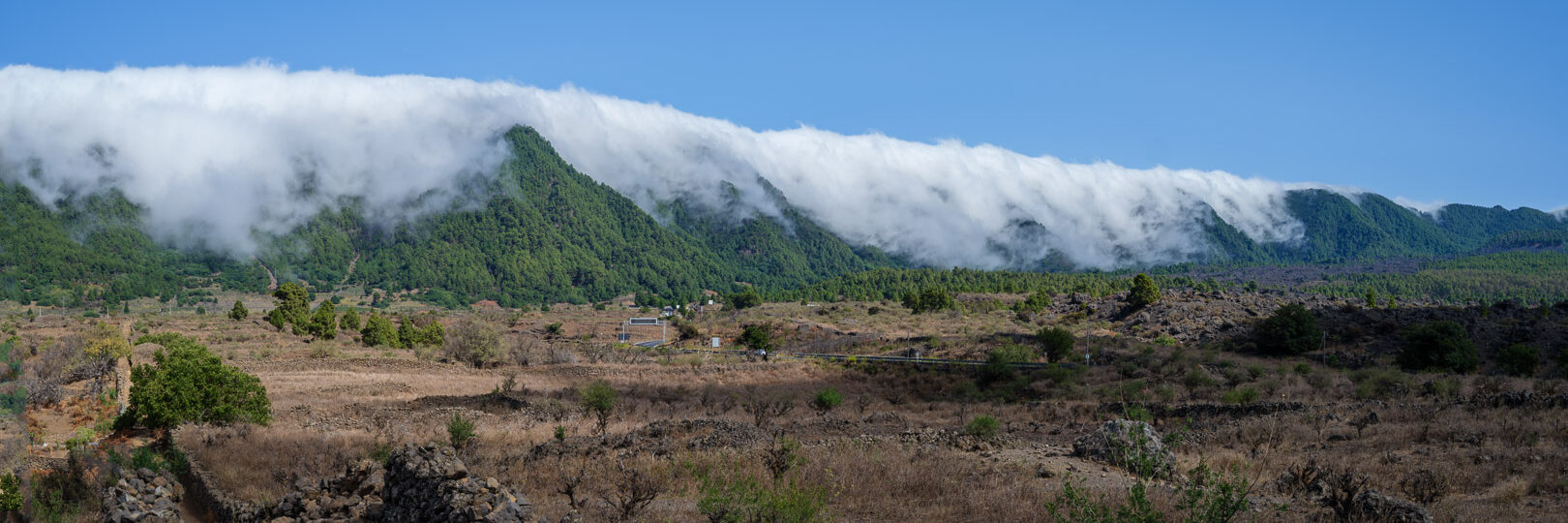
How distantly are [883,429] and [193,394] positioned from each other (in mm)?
19893

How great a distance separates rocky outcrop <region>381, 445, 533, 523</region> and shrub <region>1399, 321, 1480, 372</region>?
2092 inches

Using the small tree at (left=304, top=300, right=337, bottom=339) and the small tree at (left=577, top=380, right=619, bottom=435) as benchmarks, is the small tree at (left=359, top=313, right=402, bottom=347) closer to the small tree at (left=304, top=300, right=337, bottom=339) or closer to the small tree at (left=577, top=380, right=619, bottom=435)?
the small tree at (left=304, top=300, right=337, bottom=339)

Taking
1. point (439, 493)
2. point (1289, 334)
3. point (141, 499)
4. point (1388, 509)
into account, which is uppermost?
point (1289, 334)

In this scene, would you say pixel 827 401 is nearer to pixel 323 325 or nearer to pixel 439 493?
pixel 439 493

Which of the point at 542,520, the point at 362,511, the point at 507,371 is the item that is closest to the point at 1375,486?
the point at 542,520

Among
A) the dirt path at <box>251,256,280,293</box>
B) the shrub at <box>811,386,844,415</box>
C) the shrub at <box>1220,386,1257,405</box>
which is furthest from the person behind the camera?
the dirt path at <box>251,256,280,293</box>

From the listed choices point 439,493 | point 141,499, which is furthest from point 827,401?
point 439,493

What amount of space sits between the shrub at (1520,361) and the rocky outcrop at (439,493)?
54546mm

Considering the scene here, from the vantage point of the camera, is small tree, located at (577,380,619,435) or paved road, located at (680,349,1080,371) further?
paved road, located at (680,349,1080,371)

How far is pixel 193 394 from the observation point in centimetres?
2350

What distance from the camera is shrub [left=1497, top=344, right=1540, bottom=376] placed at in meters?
45.6

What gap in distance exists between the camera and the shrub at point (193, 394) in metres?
23.4

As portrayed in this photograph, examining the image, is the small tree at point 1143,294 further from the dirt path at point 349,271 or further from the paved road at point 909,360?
the dirt path at point 349,271

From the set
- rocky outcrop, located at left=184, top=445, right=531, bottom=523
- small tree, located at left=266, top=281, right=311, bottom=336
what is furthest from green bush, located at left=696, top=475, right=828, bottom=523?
small tree, located at left=266, top=281, right=311, bottom=336
